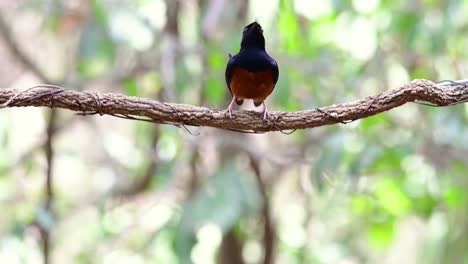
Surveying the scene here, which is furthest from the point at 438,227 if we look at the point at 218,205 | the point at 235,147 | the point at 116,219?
the point at 116,219

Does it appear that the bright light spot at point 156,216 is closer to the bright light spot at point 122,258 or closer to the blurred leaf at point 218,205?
the bright light spot at point 122,258

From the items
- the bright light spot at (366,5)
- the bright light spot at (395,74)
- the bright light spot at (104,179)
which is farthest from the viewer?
the bright light spot at (104,179)

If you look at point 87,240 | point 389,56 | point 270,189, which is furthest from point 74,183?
point 389,56

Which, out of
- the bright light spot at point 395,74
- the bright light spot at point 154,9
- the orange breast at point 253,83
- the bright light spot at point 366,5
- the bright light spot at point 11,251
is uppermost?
the bright light spot at point 154,9

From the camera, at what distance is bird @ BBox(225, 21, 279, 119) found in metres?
2.06

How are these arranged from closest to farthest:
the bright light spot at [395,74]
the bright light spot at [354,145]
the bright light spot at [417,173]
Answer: the bright light spot at [354,145], the bright light spot at [417,173], the bright light spot at [395,74]

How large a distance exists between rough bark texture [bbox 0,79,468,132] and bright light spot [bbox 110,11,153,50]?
1.89 metres

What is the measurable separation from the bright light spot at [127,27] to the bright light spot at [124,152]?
810 millimetres

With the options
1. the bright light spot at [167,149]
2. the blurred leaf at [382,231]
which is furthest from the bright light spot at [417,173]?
the bright light spot at [167,149]

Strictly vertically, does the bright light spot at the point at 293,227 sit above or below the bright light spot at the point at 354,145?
above

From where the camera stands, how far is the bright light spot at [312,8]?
149 inches

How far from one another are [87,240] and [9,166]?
0.64 metres

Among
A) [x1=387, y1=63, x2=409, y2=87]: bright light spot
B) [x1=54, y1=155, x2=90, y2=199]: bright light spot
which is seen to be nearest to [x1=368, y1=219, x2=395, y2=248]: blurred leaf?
[x1=387, y1=63, x2=409, y2=87]: bright light spot

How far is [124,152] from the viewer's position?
445 centimetres
